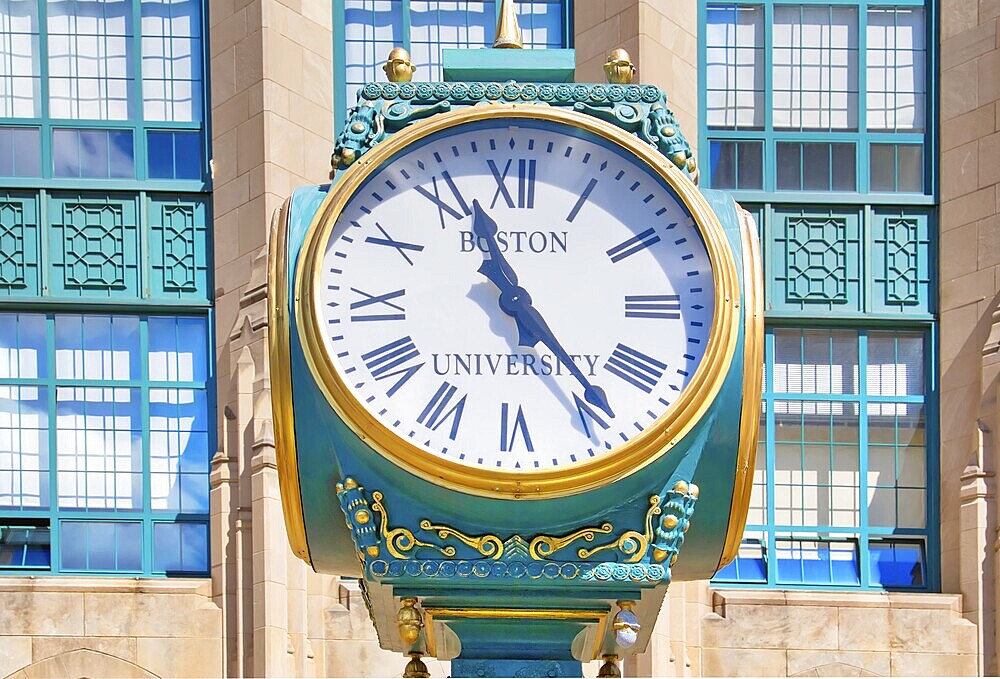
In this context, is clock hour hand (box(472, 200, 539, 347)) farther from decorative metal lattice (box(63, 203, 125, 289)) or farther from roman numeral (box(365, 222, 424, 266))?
decorative metal lattice (box(63, 203, 125, 289))

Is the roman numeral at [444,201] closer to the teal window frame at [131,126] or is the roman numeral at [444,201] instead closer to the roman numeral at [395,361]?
the roman numeral at [395,361]

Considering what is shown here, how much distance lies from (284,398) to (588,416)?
0.86 meters

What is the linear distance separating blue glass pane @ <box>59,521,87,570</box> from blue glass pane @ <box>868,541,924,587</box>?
314 inches

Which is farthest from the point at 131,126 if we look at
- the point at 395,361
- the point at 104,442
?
the point at 395,361

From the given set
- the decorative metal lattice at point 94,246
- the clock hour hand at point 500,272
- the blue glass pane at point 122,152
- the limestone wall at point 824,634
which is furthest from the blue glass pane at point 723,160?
the clock hour hand at point 500,272

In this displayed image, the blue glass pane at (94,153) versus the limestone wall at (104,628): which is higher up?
the blue glass pane at (94,153)

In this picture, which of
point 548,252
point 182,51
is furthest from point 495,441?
point 182,51

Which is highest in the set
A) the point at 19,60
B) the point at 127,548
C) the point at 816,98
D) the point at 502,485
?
the point at 19,60

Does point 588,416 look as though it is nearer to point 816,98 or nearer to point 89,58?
point 816,98

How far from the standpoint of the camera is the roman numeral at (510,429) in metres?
6.84

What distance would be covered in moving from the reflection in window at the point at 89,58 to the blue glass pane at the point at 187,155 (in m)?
0.61

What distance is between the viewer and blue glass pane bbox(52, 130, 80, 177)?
83.0 feet

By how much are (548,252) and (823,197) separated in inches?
719

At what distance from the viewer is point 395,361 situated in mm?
6945
